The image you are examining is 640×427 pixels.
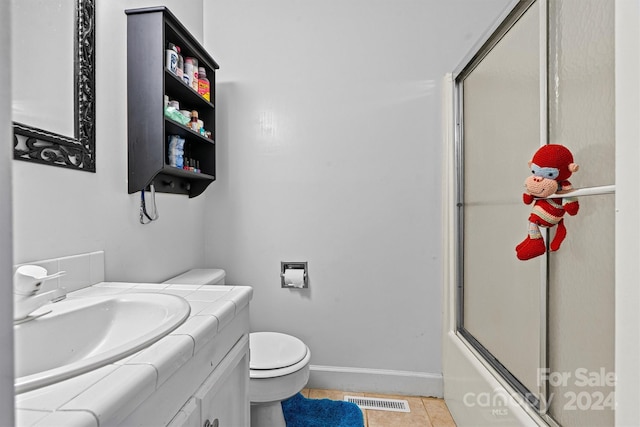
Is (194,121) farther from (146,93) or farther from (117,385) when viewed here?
(117,385)

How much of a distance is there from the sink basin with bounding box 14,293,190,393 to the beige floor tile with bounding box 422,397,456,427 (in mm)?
1375

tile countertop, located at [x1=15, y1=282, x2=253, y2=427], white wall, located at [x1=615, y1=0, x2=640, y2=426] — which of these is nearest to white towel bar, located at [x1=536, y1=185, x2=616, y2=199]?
white wall, located at [x1=615, y1=0, x2=640, y2=426]

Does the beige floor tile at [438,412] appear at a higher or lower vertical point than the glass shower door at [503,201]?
lower

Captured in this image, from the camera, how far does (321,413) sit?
1581 millimetres

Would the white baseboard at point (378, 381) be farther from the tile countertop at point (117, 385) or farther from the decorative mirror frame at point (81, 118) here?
the decorative mirror frame at point (81, 118)

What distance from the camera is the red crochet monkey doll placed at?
832mm

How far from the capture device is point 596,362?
779 millimetres

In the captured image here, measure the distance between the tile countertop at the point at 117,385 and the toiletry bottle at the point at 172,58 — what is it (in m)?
1.02

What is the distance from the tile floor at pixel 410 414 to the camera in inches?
61.1

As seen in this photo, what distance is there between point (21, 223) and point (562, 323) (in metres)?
1.42

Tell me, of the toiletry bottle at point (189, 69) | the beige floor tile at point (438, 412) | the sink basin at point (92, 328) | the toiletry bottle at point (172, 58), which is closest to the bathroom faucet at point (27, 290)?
the sink basin at point (92, 328)

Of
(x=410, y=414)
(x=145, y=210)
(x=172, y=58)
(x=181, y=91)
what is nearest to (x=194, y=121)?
(x=181, y=91)

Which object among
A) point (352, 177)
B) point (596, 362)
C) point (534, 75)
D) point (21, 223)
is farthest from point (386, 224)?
point (21, 223)

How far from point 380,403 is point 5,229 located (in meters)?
1.86
